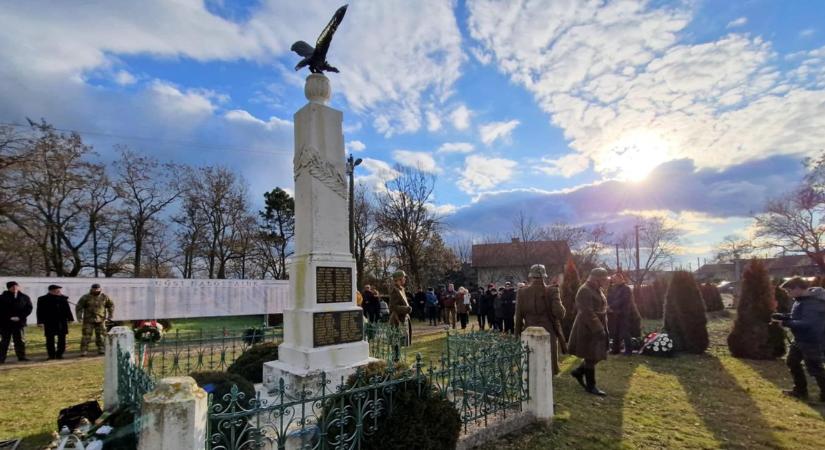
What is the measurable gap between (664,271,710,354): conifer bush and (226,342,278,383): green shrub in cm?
911

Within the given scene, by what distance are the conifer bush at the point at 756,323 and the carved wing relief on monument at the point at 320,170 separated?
366 inches

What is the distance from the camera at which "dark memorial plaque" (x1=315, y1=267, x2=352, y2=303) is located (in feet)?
19.1

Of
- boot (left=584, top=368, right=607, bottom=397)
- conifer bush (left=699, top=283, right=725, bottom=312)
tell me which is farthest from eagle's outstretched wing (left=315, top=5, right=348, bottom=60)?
conifer bush (left=699, top=283, right=725, bottom=312)

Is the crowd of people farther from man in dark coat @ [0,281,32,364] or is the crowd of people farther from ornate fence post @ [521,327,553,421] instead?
ornate fence post @ [521,327,553,421]

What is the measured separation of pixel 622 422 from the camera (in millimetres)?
5129

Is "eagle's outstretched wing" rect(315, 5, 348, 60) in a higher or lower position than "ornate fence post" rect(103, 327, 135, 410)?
higher

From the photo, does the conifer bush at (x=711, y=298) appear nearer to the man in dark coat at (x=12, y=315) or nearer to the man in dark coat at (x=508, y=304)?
the man in dark coat at (x=508, y=304)

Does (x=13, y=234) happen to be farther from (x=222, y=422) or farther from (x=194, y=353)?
Answer: (x=222, y=422)

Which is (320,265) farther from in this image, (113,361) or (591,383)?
(591,383)

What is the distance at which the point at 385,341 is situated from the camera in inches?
325

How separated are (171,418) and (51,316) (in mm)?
10033

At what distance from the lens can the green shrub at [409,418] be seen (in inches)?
135

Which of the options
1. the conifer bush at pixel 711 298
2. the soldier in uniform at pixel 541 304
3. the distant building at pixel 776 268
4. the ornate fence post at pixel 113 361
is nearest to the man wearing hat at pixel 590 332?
the soldier in uniform at pixel 541 304

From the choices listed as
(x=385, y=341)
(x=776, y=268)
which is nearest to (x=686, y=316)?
(x=385, y=341)
